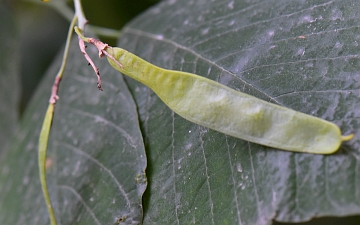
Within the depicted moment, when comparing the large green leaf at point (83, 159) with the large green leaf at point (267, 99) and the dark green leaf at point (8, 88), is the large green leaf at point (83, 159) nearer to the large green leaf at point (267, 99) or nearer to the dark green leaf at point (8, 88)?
the large green leaf at point (267, 99)

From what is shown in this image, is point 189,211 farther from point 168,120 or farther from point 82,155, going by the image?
point 82,155

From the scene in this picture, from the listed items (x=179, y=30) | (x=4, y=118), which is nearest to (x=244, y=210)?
(x=179, y=30)

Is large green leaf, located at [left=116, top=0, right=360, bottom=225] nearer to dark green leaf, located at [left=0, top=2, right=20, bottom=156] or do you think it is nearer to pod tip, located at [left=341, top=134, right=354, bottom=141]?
pod tip, located at [left=341, top=134, right=354, bottom=141]

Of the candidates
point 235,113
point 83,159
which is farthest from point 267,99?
point 83,159

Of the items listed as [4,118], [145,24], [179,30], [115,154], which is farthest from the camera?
[4,118]

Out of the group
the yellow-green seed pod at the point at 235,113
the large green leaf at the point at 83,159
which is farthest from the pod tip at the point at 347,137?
the large green leaf at the point at 83,159

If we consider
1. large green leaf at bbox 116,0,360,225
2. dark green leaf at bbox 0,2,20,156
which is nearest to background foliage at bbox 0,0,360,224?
large green leaf at bbox 116,0,360,225

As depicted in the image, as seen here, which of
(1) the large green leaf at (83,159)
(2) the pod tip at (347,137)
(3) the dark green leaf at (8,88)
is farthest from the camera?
(3) the dark green leaf at (8,88)
